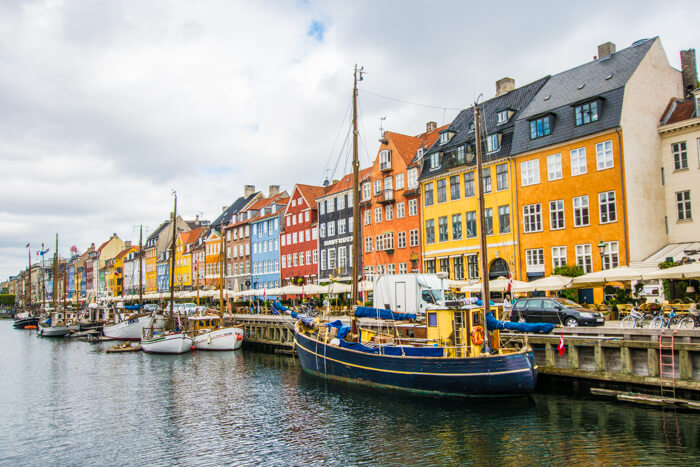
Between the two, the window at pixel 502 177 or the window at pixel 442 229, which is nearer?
the window at pixel 502 177

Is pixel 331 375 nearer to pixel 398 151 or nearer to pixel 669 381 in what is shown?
pixel 669 381

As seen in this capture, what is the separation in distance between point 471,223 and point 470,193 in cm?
259

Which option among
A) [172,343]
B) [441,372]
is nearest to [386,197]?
[172,343]

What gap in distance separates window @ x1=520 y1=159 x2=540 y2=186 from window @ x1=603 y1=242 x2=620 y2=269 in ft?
24.7

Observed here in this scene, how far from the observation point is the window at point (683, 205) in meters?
35.6

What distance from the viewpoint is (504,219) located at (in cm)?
4322

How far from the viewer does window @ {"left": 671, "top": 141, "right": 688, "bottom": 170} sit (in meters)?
36.0

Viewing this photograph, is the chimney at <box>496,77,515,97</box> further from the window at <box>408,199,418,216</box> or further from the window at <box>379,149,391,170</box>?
the window at <box>408,199,418,216</box>

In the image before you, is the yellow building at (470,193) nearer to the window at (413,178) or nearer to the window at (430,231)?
the window at (430,231)

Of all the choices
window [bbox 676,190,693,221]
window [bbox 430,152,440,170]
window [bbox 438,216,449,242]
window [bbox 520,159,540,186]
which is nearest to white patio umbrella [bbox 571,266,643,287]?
window [bbox 676,190,693,221]

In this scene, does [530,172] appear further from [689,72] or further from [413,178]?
[413,178]

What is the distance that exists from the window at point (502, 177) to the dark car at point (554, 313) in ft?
54.5

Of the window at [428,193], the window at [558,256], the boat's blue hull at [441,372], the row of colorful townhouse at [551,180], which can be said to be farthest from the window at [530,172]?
the boat's blue hull at [441,372]

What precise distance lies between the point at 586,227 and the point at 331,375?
21180 mm
